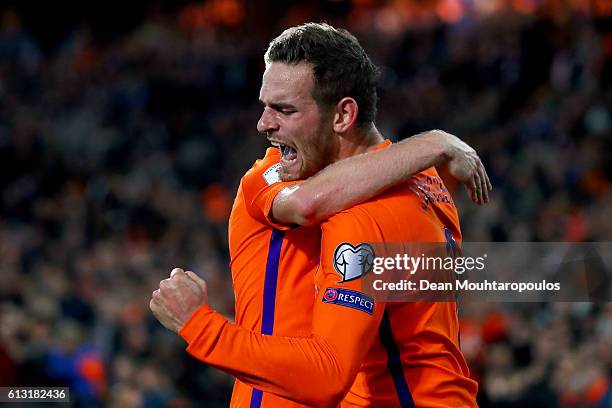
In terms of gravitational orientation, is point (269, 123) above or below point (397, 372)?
above

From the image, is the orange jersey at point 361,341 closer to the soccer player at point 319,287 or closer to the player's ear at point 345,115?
the soccer player at point 319,287

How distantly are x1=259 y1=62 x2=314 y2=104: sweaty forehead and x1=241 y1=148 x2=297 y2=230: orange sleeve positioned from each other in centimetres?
27

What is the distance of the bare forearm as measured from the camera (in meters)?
3.00

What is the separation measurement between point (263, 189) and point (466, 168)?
2.24 feet

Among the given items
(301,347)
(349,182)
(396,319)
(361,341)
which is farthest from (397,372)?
(349,182)

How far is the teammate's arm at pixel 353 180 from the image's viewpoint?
3002 mm

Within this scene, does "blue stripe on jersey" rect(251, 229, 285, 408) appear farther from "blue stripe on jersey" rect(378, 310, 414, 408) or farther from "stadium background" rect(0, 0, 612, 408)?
"stadium background" rect(0, 0, 612, 408)

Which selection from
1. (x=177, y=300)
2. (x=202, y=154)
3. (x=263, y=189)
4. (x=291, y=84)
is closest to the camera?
(x=177, y=300)

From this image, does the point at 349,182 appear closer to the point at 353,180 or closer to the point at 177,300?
the point at 353,180

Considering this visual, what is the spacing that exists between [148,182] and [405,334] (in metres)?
8.98

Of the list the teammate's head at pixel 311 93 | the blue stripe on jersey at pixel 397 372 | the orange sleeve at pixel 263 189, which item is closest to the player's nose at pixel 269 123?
the teammate's head at pixel 311 93

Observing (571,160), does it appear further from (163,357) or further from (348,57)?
(348,57)

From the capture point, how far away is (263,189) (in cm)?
324

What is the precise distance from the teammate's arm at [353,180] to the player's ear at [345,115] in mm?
137
